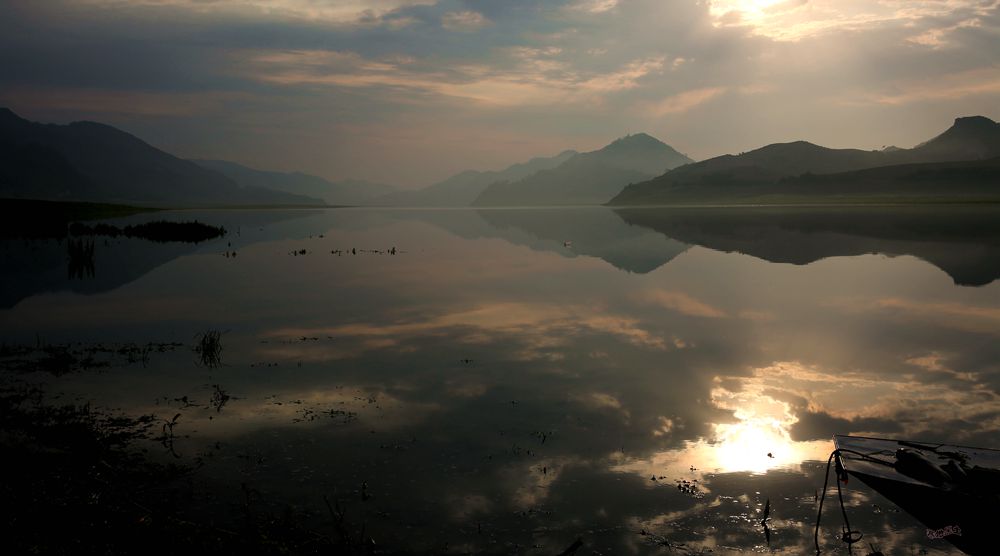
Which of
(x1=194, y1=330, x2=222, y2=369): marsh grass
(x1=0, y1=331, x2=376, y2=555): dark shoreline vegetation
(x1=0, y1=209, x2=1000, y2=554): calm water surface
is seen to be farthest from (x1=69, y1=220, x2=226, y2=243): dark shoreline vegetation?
(x1=0, y1=331, x2=376, y2=555): dark shoreline vegetation

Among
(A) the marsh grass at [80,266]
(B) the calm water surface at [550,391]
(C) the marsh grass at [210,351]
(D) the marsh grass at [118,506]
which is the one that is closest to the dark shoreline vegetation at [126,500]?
(D) the marsh grass at [118,506]

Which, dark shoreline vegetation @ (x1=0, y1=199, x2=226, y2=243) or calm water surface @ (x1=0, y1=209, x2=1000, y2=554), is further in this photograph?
dark shoreline vegetation @ (x1=0, y1=199, x2=226, y2=243)

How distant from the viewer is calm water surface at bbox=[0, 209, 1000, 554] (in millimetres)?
12703

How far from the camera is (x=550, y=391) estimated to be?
20625mm

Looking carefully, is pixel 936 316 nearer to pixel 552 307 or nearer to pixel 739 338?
pixel 739 338

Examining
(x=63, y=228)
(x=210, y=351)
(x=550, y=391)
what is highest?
(x=63, y=228)

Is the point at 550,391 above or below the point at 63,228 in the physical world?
below

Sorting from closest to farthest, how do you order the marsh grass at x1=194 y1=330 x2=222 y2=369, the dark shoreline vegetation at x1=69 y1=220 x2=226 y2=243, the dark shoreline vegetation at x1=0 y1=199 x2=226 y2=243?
the marsh grass at x1=194 y1=330 x2=222 y2=369
the dark shoreline vegetation at x1=0 y1=199 x2=226 y2=243
the dark shoreline vegetation at x1=69 y1=220 x2=226 y2=243

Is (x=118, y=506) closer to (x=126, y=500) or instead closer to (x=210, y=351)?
(x=126, y=500)

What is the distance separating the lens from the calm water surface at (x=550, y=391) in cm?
1270

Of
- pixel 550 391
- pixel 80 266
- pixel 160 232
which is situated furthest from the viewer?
pixel 160 232

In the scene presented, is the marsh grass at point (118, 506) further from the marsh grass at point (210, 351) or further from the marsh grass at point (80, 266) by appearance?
the marsh grass at point (80, 266)

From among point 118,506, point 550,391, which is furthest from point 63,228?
point 118,506

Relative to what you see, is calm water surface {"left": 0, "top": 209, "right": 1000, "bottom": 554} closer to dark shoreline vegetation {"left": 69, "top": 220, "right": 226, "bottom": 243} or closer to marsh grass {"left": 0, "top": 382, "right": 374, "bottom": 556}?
marsh grass {"left": 0, "top": 382, "right": 374, "bottom": 556}
